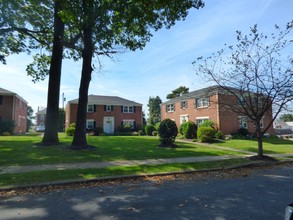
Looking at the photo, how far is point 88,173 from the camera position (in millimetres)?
9102

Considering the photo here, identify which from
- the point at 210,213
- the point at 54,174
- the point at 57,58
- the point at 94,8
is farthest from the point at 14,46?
the point at 210,213

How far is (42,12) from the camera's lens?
59.7 feet

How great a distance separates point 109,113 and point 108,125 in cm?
206

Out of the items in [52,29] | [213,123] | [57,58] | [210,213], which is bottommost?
[210,213]

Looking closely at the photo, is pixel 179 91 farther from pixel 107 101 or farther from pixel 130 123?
pixel 107 101

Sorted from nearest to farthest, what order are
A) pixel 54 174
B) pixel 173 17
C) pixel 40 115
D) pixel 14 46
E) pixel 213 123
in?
1. pixel 54 174
2. pixel 173 17
3. pixel 14 46
4. pixel 213 123
5. pixel 40 115

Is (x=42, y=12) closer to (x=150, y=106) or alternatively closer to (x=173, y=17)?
(x=173, y=17)

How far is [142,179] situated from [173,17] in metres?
9.76

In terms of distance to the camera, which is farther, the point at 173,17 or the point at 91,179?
the point at 173,17

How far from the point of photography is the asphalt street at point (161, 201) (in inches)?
204

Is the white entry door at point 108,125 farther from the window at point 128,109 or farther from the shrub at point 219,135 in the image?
the shrub at point 219,135

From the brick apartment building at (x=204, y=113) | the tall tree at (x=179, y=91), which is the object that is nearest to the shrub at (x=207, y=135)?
the brick apartment building at (x=204, y=113)

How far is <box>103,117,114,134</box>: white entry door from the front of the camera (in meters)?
41.7

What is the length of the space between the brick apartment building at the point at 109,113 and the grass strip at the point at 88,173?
31098 mm
